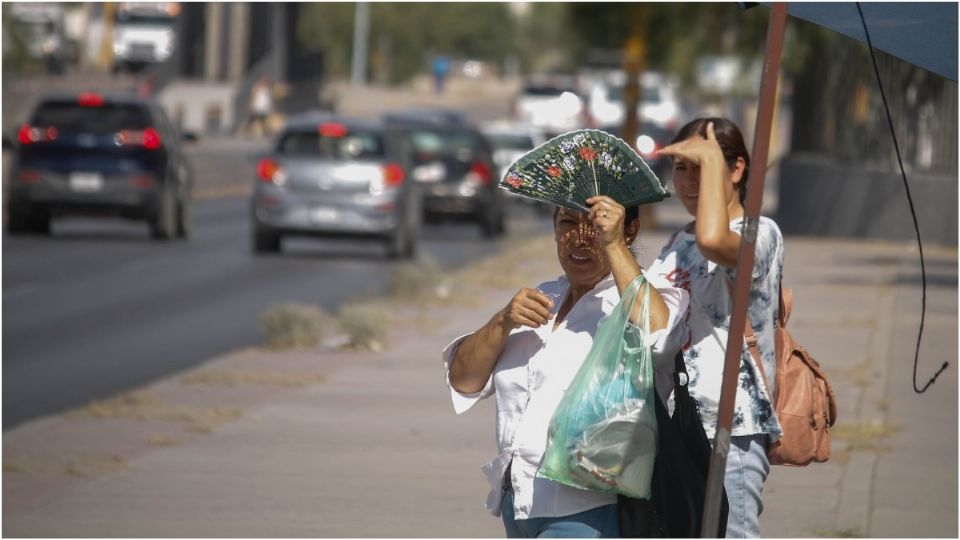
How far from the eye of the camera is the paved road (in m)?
13.2

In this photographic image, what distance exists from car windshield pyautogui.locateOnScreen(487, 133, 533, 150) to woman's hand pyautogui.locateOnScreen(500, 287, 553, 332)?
3164 cm

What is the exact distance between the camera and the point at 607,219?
14.3 feet

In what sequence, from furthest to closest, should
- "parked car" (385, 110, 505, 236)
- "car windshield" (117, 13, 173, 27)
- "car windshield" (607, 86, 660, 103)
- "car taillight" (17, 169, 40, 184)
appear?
"car windshield" (117, 13, 173, 27) < "car windshield" (607, 86, 660, 103) < "parked car" (385, 110, 505, 236) < "car taillight" (17, 169, 40, 184)

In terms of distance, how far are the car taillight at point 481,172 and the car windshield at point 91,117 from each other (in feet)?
18.4

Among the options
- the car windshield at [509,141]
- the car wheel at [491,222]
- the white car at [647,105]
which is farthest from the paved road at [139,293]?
the white car at [647,105]

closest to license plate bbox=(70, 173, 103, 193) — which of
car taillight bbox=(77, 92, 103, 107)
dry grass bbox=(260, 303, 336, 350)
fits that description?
car taillight bbox=(77, 92, 103, 107)

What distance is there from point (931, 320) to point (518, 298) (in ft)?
38.0

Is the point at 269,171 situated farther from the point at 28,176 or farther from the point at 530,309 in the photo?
the point at 530,309

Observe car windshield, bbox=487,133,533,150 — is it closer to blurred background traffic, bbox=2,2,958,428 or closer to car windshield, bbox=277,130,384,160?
blurred background traffic, bbox=2,2,958,428

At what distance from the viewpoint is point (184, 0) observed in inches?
2484

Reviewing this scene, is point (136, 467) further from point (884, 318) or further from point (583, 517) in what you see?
point (884, 318)

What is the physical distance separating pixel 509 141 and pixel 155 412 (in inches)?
1020

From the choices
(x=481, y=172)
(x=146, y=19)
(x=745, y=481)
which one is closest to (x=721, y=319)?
(x=745, y=481)

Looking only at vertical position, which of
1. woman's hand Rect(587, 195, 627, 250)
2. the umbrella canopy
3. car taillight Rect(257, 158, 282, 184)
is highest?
the umbrella canopy
